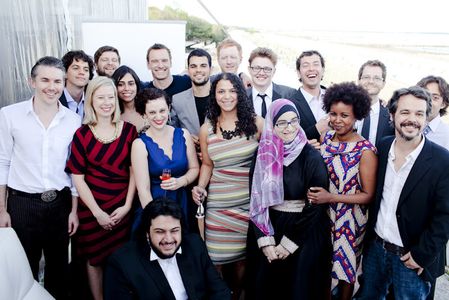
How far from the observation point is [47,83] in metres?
2.67

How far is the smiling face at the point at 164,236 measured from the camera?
7.20 ft

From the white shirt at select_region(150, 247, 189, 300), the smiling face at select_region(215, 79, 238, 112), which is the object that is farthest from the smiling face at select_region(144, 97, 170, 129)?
the white shirt at select_region(150, 247, 189, 300)

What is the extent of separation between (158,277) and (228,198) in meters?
0.81

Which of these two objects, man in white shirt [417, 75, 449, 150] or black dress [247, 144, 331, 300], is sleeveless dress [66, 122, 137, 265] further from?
man in white shirt [417, 75, 449, 150]

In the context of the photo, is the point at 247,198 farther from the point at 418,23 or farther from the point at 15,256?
the point at 418,23

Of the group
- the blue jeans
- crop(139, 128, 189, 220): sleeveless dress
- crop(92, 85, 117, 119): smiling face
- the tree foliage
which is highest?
the tree foliage

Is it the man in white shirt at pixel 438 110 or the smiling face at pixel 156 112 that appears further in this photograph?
the man in white shirt at pixel 438 110

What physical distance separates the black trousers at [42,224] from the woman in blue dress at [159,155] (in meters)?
0.59

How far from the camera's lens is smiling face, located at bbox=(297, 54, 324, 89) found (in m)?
3.44

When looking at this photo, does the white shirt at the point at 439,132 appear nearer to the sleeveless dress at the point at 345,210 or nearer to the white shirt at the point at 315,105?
the white shirt at the point at 315,105

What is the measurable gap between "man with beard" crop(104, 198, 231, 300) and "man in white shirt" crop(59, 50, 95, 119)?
155 cm

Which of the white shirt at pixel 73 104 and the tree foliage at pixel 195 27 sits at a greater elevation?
the tree foliage at pixel 195 27

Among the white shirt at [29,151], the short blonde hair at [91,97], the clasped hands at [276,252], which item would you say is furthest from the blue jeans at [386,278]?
the white shirt at [29,151]

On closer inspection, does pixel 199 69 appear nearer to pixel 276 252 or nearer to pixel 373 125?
pixel 373 125
